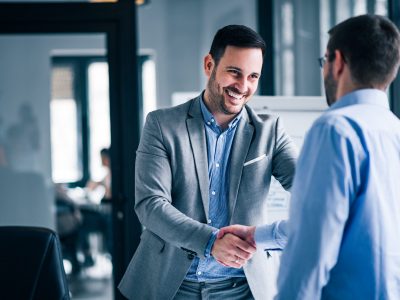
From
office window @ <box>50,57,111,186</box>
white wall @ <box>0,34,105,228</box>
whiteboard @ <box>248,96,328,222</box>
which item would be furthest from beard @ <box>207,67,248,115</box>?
white wall @ <box>0,34,105,228</box>

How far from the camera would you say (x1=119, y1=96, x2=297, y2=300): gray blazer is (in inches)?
72.5

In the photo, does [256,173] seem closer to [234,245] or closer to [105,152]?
[234,245]

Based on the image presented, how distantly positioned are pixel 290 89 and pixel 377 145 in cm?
264

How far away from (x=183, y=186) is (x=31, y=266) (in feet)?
1.53

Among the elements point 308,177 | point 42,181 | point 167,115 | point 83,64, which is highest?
point 83,64

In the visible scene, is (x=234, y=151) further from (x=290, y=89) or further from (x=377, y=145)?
(x=290, y=89)

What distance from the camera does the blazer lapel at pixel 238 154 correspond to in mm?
1860

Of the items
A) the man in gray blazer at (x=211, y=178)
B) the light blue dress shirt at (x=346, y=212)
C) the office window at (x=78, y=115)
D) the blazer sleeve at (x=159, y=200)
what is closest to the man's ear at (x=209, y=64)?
the man in gray blazer at (x=211, y=178)

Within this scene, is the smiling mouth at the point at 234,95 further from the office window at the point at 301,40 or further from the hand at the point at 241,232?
the office window at the point at 301,40

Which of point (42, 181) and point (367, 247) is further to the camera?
point (42, 181)

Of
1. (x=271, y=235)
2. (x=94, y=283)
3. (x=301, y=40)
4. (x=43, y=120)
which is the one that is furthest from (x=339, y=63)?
(x=94, y=283)

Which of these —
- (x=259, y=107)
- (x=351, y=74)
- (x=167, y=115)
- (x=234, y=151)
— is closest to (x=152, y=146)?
(x=167, y=115)

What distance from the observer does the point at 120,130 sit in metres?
3.51

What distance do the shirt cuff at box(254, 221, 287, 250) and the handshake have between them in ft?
0.07
